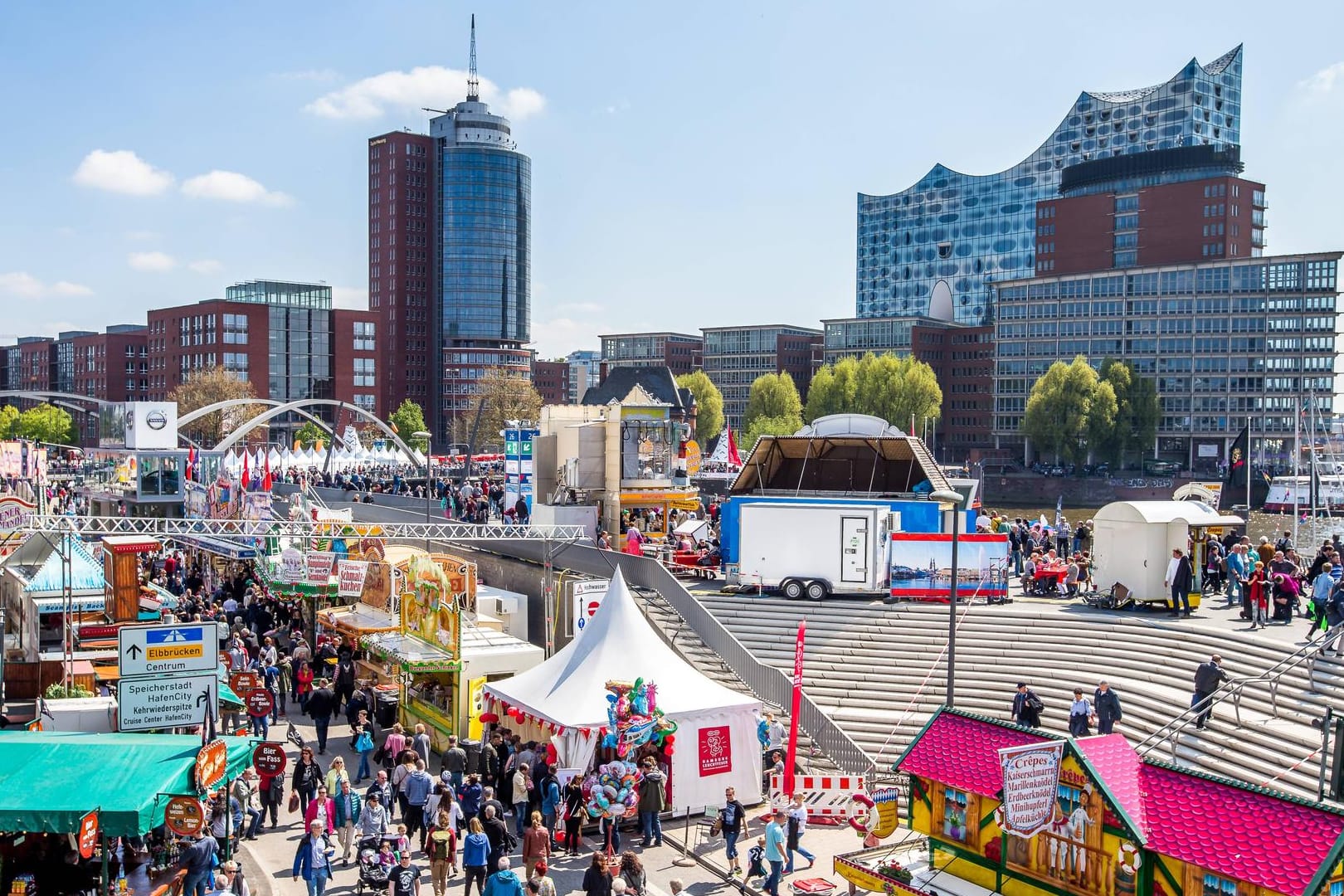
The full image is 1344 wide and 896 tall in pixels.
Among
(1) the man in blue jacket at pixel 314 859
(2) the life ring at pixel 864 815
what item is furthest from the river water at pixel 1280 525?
(1) the man in blue jacket at pixel 314 859

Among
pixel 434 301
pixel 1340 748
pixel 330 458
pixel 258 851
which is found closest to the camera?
pixel 1340 748

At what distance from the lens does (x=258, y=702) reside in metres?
20.1

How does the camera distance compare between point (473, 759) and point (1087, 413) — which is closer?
point (473, 759)

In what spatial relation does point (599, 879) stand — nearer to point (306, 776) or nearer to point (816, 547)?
point (306, 776)

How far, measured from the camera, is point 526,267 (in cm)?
17938

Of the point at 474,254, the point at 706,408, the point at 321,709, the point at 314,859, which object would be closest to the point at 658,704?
the point at 314,859

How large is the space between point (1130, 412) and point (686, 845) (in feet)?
342

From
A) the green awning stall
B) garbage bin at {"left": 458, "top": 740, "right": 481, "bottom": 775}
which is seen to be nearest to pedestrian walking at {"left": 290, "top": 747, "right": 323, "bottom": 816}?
garbage bin at {"left": 458, "top": 740, "right": 481, "bottom": 775}

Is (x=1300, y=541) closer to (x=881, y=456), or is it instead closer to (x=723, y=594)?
(x=881, y=456)

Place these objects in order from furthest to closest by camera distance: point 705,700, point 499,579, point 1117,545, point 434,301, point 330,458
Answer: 1. point 434,301
2. point 330,458
3. point 499,579
4. point 1117,545
5. point 705,700

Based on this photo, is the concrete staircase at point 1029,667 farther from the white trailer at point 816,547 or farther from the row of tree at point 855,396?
the row of tree at point 855,396

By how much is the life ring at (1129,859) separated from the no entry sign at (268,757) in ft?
36.7

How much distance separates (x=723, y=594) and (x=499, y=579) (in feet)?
25.4

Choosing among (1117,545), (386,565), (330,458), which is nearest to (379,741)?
(386,565)
